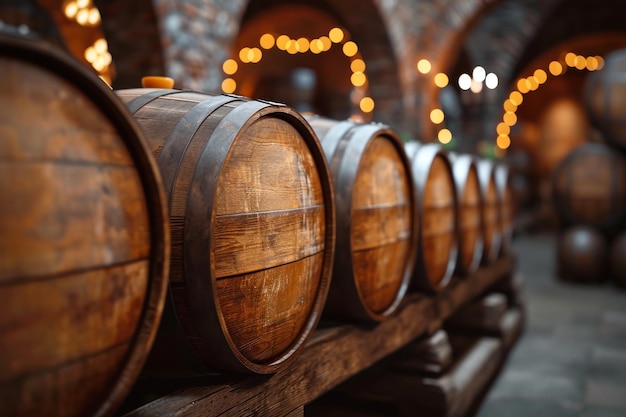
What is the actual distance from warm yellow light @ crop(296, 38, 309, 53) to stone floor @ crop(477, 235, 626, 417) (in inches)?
256

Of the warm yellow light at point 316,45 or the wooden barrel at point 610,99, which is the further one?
the warm yellow light at point 316,45

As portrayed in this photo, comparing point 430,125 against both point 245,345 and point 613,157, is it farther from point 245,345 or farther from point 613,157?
point 245,345

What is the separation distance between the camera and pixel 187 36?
3438mm

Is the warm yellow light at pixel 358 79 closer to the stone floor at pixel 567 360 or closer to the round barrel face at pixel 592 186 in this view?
the round barrel face at pixel 592 186

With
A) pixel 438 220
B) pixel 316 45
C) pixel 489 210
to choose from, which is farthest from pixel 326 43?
pixel 438 220

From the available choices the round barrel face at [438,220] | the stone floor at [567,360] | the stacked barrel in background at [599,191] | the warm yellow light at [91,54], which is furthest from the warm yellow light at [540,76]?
the round barrel face at [438,220]

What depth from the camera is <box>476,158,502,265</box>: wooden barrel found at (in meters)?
3.02

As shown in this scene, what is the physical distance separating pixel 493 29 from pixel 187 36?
7.52 metres

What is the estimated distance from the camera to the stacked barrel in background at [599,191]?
5.63 metres

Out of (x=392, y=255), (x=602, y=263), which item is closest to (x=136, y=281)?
(x=392, y=255)

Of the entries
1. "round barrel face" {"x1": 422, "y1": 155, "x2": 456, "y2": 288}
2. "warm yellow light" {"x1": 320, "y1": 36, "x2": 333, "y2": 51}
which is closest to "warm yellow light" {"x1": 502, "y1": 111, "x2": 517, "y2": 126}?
"warm yellow light" {"x1": 320, "y1": 36, "x2": 333, "y2": 51}

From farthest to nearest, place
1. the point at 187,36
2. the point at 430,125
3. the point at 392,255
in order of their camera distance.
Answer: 1. the point at 430,125
2. the point at 187,36
3. the point at 392,255

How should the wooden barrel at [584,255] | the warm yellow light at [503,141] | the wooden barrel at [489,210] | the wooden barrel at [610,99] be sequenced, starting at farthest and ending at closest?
the warm yellow light at [503,141] < the wooden barrel at [584,255] < the wooden barrel at [610,99] < the wooden barrel at [489,210]

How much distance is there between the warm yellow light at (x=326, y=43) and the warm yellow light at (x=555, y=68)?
198 inches
